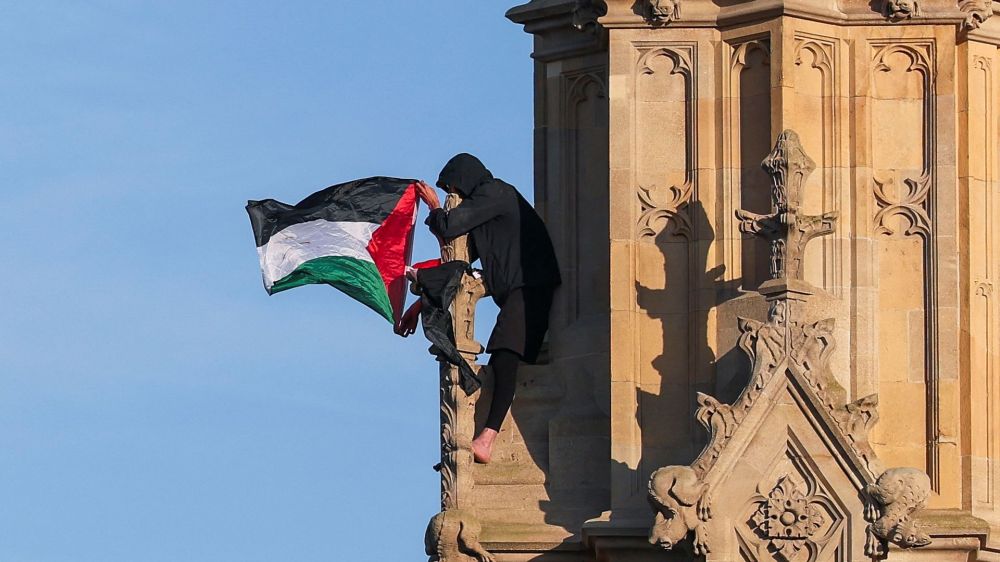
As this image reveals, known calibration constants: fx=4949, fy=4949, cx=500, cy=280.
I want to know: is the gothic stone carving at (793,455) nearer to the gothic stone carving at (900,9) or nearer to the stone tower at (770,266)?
the stone tower at (770,266)

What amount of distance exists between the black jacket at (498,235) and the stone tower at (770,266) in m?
0.62

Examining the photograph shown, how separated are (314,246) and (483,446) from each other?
2.72 metres

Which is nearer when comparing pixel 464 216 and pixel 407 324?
pixel 464 216

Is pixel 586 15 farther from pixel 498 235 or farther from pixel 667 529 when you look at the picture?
pixel 667 529

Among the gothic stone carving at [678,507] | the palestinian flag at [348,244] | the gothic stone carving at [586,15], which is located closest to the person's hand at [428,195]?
the palestinian flag at [348,244]

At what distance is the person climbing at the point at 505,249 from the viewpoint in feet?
146

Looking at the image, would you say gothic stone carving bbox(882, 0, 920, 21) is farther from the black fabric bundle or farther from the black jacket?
the black fabric bundle

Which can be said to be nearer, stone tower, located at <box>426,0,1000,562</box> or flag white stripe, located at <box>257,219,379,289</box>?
stone tower, located at <box>426,0,1000,562</box>

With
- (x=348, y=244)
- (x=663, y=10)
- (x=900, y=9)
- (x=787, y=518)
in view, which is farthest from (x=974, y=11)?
(x=348, y=244)

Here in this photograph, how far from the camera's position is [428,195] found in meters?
45.2

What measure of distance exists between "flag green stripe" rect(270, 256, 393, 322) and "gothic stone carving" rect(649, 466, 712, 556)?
4339 mm

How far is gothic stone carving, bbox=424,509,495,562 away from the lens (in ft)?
142

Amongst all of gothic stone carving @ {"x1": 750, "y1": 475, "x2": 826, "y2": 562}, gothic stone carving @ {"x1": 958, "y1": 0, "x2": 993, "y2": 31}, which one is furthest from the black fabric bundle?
gothic stone carving @ {"x1": 958, "y1": 0, "x2": 993, "y2": 31}

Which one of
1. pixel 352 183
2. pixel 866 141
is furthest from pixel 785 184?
pixel 352 183
